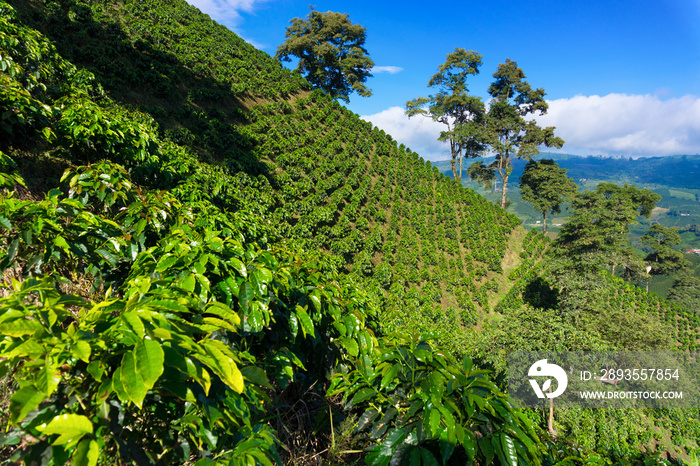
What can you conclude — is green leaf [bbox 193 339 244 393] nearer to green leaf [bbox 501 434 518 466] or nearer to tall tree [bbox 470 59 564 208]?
green leaf [bbox 501 434 518 466]

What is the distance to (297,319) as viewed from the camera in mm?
2016

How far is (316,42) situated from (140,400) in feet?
104

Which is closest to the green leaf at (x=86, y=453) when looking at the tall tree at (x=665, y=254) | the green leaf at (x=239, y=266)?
the green leaf at (x=239, y=266)

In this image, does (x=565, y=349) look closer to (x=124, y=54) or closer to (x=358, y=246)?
(x=358, y=246)

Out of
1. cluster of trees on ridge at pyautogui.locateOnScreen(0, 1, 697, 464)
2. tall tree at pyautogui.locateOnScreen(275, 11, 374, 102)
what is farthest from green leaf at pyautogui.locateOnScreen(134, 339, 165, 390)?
tall tree at pyautogui.locateOnScreen(275, 11, 374, 102)

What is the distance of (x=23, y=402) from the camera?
781 mm

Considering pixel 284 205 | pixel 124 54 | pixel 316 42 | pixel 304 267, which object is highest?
pixel 316 42

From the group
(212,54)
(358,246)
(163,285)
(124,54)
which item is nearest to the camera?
(163,285)

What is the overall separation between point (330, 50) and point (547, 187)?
22164mm

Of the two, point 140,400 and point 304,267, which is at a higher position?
point 304,267

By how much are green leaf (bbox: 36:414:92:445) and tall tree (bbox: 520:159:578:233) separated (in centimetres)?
2966

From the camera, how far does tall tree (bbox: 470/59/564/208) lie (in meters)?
25.6

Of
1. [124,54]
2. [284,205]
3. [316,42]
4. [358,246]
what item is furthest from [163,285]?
[316,42]

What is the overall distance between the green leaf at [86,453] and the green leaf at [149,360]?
0.19m
